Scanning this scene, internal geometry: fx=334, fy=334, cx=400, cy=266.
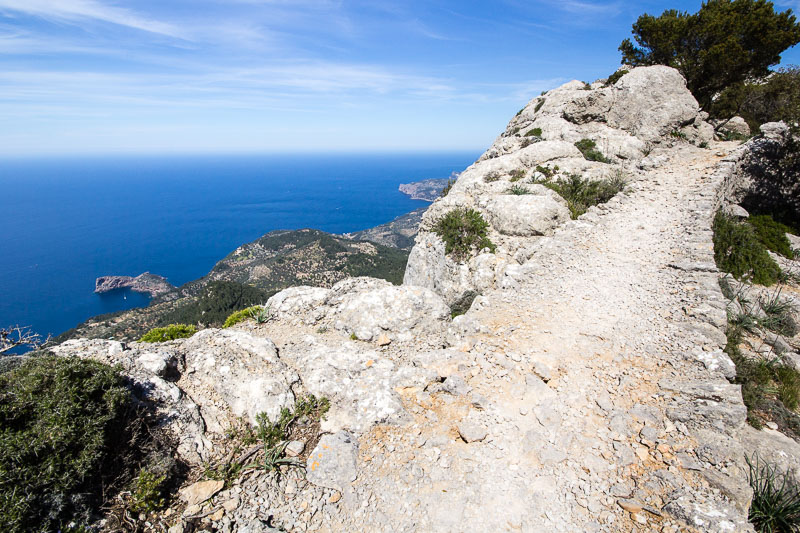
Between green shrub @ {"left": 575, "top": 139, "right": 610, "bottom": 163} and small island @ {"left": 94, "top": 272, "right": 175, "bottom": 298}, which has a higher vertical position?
green shrub @ {"left": 575, "top": 139, "right": 610, "bottom": 163}

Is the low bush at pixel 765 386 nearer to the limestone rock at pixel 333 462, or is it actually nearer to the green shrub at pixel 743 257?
the green shrub at pixel 743 257

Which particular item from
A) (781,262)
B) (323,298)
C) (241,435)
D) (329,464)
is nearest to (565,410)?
(329,464)

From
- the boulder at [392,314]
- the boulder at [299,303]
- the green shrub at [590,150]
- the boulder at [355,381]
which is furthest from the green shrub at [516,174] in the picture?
the boulder at [355,381]

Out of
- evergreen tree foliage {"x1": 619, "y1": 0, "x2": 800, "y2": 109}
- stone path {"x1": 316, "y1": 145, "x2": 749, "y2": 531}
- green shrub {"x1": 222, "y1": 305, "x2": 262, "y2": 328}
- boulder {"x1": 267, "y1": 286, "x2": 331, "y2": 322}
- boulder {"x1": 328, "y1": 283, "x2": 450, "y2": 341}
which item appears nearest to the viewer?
stone path {"x1": 316, "y1": 145, "x2": 749, "y2": 531}

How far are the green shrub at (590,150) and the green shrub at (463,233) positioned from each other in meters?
8.72

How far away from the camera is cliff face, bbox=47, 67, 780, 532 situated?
4551 millimetres

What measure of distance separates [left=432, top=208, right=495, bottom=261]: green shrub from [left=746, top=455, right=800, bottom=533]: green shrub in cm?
880

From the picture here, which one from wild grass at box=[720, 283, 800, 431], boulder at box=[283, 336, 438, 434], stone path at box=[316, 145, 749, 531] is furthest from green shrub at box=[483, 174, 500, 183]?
boulder at box=[283, 336, 438, 434]

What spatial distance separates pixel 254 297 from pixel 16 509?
7668 cm

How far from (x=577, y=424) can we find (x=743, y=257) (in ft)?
31.5

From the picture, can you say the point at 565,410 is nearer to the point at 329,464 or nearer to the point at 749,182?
the point at 329,464

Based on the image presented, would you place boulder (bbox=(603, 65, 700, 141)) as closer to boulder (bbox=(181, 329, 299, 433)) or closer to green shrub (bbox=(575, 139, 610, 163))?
green shrub (bbox=(575, 139, 610, 163))

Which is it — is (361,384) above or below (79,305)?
above

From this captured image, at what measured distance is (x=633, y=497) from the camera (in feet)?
14.9
